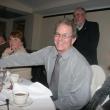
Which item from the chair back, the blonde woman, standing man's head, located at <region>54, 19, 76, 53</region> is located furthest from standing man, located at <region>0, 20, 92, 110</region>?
the blonde woman

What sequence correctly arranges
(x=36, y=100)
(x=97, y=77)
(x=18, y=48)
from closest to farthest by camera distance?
1. (x=36, y=100)
2. (x=97, y=77)
3. (x=18, y=48)

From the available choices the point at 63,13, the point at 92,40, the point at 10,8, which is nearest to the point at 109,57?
the point at 92,40

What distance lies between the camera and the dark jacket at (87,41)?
13.2 ft

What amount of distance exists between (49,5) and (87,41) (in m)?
1.98

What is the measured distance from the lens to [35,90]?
67.6 inches

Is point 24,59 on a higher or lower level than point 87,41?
lower

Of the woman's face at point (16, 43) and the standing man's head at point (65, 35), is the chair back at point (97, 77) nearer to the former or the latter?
the standing man's head at point (65, 35)

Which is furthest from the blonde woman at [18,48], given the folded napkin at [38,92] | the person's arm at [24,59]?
the folded napkin at [38,92]

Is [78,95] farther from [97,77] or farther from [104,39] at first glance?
[104,39]

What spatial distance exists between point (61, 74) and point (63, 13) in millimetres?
4273

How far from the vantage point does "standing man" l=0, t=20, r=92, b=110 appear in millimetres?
1663

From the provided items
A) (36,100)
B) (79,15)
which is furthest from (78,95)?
(79,15)

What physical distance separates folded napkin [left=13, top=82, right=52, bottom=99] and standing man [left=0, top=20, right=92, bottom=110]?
0.10 meters

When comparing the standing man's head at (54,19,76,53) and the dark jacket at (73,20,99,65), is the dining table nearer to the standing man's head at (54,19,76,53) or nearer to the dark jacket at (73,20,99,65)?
the standing man's head at (54,19,76,53)
